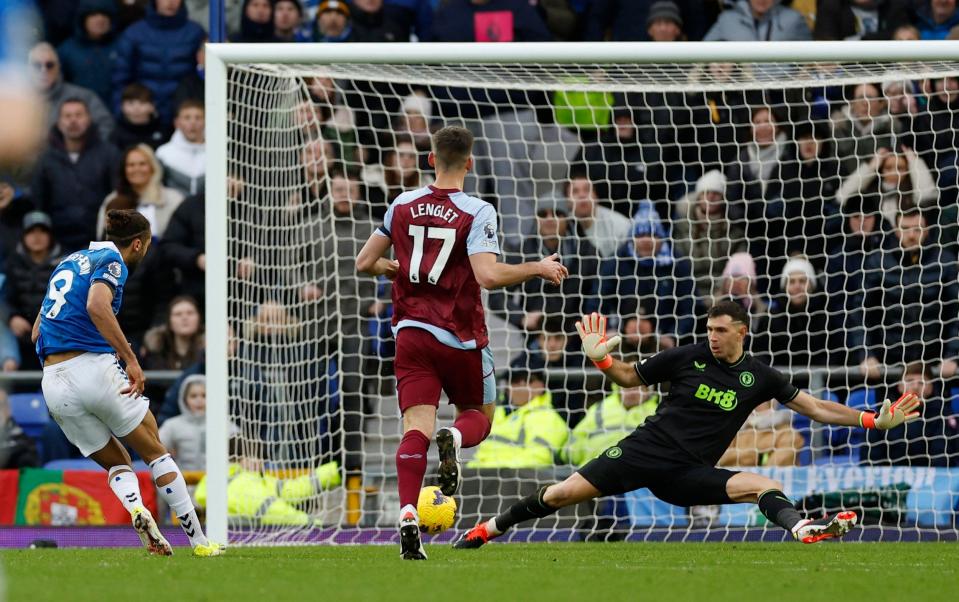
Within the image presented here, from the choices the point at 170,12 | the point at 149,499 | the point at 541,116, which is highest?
the point at 170,12

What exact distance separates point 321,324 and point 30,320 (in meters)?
2.96

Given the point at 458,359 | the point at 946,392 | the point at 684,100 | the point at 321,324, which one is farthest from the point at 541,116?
the point at 458,359

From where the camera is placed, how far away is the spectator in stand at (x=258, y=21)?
40.8 ft

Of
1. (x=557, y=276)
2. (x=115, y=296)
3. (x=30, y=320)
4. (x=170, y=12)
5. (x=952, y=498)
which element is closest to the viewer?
(x=557, y=276)

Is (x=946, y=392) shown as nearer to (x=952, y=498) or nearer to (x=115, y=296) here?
(x=952, y=498)

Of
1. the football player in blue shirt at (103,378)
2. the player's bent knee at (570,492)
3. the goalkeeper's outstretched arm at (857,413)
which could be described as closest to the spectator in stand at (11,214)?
the football player in blue shirt at (103,378)

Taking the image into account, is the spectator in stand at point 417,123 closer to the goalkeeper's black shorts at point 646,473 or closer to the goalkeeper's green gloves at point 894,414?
the goalkeeper's black shorts at point 646,473

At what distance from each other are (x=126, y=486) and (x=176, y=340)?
439 centimetres

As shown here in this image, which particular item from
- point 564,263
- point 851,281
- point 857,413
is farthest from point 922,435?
point 564,263

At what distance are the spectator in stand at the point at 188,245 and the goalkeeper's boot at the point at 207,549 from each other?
469 cm

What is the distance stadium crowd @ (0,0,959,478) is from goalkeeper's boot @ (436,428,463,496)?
3.03 meters

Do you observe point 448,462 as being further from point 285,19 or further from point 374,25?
point 285,19

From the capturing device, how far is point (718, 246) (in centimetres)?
1065

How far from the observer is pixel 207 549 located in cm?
698
